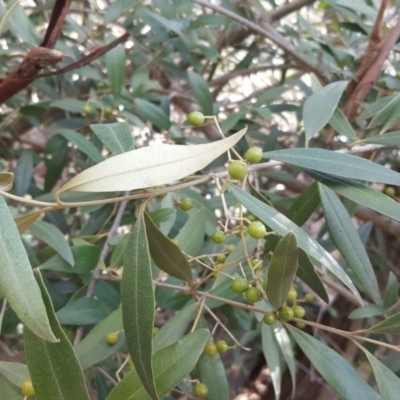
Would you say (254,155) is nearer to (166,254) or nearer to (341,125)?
(166,254)

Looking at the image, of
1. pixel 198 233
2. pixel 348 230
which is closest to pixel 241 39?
pixel 198 233

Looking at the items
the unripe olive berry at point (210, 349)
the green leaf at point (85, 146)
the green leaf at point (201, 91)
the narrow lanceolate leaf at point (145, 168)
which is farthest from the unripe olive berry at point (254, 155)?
the green leaf at point (201, 91)

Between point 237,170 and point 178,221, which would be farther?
point 178,221

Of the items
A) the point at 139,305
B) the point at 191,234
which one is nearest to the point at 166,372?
the point at 139,305

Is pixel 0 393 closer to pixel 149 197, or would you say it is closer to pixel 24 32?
pixel 149 197

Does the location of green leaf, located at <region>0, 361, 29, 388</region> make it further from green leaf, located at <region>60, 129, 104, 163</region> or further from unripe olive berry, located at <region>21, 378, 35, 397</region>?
green leaf, located at <region>60, 129, 104, 163</region>

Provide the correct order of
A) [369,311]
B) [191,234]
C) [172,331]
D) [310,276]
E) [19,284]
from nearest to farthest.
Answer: [19,284] < [310,276] < [172,331] < [191,234] < [369,311]

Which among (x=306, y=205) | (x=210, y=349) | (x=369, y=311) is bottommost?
(x=369, y=311)
